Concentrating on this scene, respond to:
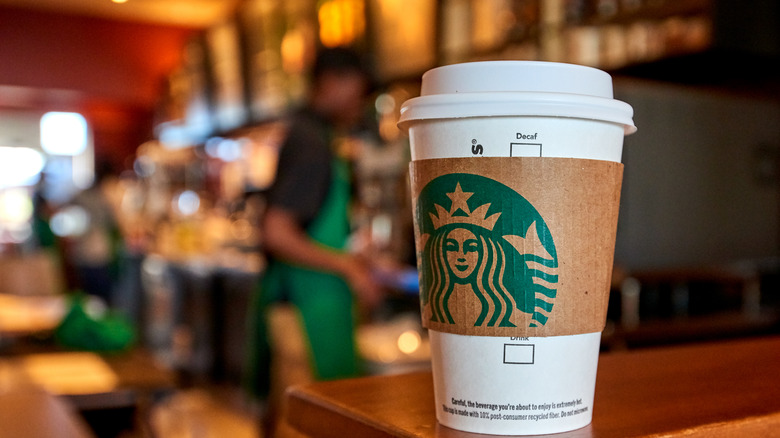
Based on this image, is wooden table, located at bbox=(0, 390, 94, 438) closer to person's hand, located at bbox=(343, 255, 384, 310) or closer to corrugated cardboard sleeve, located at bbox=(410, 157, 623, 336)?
corrugated cardboard sleeve, located at bbox=(410, 157, 623, 336)

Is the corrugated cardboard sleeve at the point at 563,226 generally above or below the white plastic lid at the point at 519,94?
below

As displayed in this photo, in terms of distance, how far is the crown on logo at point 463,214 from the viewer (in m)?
0.60

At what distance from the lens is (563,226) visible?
0.60 metres

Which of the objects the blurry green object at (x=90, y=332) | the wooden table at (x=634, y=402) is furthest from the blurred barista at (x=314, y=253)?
the wooden table at (x=634, y=402)

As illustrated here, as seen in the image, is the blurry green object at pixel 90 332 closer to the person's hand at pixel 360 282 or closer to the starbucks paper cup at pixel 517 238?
the person's hand at pixel 360 282

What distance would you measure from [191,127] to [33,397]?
693 centimetres

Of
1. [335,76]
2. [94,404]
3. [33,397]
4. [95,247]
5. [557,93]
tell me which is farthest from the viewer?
[95,247]

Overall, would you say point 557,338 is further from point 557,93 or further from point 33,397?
point 33,397

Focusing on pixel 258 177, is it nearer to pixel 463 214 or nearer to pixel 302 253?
pixel 302 253

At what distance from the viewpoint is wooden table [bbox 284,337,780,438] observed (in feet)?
2.02

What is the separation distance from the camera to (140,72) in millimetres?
8961

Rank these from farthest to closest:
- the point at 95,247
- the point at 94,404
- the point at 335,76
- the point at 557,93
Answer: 1. the point at 95,247
2. the point at 335,76
3. the point at 94,404
4. the point at 557,93

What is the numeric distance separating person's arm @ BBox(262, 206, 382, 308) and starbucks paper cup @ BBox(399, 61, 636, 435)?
184 cm

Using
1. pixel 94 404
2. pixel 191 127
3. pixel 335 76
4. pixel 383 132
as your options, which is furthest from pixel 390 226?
pixel 191 127
